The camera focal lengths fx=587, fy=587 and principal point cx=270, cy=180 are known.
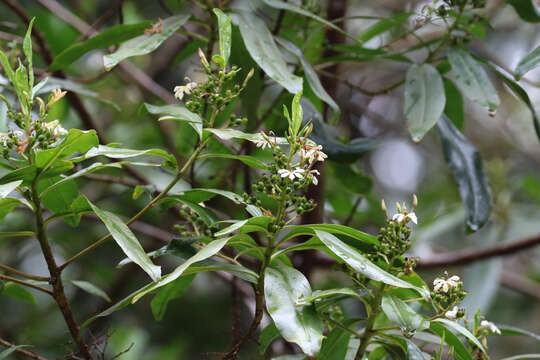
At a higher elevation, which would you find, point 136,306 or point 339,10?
point 339,10

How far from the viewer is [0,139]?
0.71 m

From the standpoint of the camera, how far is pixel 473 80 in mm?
1110

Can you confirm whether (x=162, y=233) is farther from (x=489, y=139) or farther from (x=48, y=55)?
(x=489, y=139)

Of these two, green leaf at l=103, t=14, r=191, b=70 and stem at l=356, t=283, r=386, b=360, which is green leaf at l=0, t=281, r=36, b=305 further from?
stem at l=356, t=283, r=386, b=360

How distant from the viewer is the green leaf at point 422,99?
1.01 meters

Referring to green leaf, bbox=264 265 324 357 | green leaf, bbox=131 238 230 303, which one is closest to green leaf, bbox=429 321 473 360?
green leaf, bbox=264 265 324 357

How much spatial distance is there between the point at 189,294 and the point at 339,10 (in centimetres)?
134

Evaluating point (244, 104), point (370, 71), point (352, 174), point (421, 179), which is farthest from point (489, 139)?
point (244, 104)

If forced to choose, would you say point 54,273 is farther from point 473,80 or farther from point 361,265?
point 473,80

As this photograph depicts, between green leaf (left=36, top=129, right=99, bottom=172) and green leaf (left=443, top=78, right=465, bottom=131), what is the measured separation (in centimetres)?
88

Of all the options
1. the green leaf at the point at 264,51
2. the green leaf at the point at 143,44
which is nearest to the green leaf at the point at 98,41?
the green leaf at the point at 143,44

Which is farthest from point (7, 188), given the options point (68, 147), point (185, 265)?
point (185, 265)

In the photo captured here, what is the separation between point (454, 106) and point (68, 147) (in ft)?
3.05

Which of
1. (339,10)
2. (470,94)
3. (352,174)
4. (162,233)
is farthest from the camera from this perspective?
(162,233)
